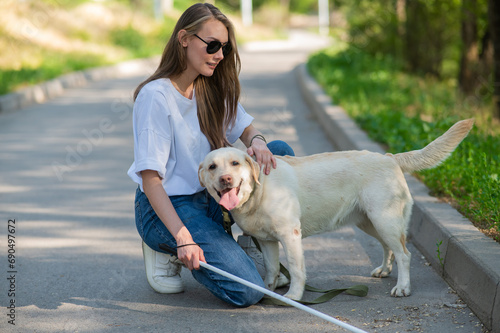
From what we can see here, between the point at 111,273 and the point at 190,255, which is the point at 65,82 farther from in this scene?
the point at 190,255

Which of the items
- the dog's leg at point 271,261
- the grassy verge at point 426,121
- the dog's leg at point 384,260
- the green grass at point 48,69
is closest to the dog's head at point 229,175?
the dog's leg at point 271,261

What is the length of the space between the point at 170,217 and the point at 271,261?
2.44 feet

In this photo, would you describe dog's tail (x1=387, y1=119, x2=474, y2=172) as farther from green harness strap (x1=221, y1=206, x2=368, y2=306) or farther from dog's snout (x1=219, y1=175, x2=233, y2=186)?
dog's snout (x1=219, y1=175, x2=233, y2=186)

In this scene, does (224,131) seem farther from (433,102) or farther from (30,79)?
(30,79)

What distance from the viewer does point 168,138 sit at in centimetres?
354

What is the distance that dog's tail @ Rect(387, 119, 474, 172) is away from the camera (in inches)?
144

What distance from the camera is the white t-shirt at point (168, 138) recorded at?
11.3ft

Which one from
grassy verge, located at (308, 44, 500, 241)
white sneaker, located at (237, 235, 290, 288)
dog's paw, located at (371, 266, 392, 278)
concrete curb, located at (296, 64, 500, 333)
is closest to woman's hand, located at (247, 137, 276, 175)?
white sneaker, located at (237, 235, 290, 288)

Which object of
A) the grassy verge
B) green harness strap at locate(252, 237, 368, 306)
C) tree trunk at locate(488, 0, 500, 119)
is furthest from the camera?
tree trunk at locate(488, 0, 500, 119)

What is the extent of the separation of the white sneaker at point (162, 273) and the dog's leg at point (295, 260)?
26.8 inches

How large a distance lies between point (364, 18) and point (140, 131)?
51.0ft

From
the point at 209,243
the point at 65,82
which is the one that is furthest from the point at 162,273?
the point at 65,82

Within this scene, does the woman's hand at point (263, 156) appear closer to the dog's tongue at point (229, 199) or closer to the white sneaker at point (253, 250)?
the dog's tongue at point (229, 199)

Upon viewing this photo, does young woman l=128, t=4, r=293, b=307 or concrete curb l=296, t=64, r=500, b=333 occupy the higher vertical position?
young woman l=128, t=4, r=293, b=307
